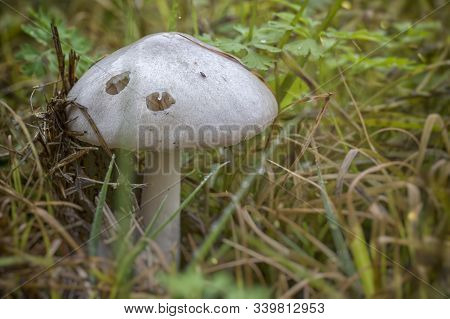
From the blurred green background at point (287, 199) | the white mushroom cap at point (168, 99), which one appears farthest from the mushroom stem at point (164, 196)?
the white mushroom cap at point (168, 99)

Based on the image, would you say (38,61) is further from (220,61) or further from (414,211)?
(414,211)

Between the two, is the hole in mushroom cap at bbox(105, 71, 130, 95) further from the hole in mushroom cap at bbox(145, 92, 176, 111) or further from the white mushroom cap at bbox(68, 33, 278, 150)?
the hole in mushroom cap at bbox(145, 92, 176, 111)

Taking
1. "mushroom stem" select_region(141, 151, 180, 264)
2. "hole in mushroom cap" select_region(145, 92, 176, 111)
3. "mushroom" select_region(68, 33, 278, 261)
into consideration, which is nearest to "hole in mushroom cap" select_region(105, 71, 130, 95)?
"mushroom" select_region(68, 33, 278, 261)

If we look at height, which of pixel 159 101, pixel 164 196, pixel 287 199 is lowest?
pixel 287 199

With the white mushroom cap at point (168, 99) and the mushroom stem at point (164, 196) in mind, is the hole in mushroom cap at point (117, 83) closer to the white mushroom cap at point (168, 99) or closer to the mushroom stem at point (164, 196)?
the white mushroom cap at point (168, 99)

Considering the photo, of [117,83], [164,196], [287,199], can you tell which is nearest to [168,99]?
[117,83]

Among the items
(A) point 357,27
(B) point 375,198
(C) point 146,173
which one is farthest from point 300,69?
(A) point 357,27

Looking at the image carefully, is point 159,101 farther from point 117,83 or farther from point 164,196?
point 164,196

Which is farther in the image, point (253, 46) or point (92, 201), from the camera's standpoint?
point (253, 46)
